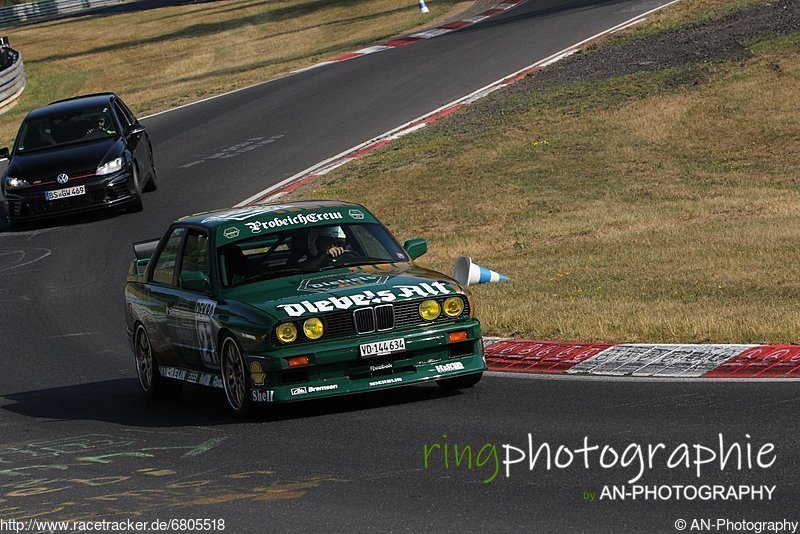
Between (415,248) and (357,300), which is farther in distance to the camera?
(415,248)

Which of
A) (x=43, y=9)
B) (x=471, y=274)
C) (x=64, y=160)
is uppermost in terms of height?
(x=43, y=9)

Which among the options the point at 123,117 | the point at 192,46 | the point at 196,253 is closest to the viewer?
the point at 196,253

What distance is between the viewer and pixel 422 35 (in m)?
38.7

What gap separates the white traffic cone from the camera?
517 inches

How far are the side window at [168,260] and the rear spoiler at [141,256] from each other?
0.40 meters

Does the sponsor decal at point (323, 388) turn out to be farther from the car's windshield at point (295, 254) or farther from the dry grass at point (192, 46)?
the dry grass at point (192, 46)

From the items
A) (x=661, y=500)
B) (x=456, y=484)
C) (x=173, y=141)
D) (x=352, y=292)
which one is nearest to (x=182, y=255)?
(x=352, y=292)

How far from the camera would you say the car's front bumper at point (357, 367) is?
902cm

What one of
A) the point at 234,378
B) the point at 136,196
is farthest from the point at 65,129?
the point at 234,378

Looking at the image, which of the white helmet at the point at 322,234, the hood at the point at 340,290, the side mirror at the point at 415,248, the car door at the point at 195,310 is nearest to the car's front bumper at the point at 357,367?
the hood at the point at 340,290

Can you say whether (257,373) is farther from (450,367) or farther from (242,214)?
(242,214)

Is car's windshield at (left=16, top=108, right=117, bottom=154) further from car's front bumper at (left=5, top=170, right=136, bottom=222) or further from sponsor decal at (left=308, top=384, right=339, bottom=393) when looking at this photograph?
sponsor decal at (left=308, top=384, right=339, bottom=393)

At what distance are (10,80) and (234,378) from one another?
A: 32.5 metres

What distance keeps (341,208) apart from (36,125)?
12.9 metres
